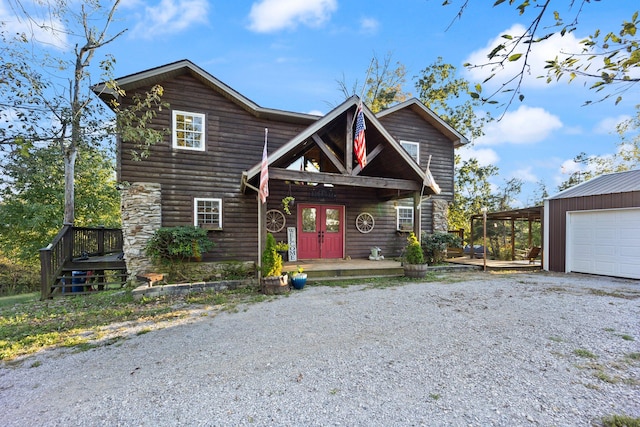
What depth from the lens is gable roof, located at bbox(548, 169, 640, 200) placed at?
8787mm

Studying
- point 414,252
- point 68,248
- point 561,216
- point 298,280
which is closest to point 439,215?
point 561,216

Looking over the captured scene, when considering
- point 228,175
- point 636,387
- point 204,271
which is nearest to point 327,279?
point 204,271

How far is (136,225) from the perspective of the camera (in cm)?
837

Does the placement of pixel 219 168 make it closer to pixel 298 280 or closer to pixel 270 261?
pixel 270 261

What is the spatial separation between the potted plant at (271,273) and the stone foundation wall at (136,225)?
3.86 metres

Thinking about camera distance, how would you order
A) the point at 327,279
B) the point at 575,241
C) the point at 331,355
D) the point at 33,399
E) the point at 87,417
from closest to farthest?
the point at 87,417 → the point at 33,399 → the point at 331,355 → the point at 327,279 → the point at 575,241

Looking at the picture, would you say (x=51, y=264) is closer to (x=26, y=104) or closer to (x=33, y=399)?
(x=26, y=104)

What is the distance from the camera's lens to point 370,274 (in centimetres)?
887

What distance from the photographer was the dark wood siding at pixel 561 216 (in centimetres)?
912

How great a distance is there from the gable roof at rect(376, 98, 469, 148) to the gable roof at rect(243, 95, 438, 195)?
320 cm

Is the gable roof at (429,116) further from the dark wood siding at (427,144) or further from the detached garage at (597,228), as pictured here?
the detached garage at (597,228)

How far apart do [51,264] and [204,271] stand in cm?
393

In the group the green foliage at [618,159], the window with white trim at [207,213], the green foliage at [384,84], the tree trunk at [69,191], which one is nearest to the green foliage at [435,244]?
the window with white trim at [207,213]

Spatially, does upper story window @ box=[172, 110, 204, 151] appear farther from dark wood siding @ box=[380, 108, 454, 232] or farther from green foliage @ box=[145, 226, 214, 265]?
dark wood siding @ box=[380, 108, 454, 232]
